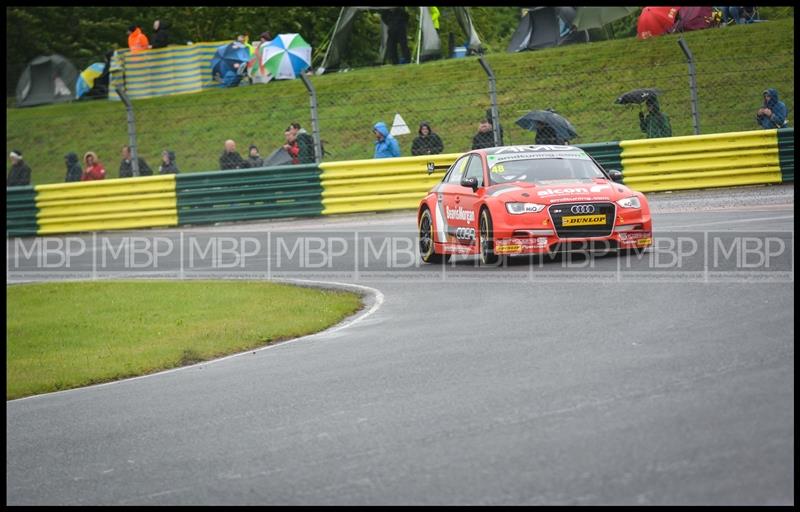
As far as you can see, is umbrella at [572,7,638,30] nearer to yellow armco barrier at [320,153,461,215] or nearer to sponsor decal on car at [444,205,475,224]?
yellow armco barrier at [320,153,461,215]

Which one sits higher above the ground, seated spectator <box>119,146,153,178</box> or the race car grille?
seated spectator <box>119,146,153,178</box>

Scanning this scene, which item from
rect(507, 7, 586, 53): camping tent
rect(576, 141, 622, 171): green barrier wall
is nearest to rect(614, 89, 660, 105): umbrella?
rect(576, 141, 622, 171): green barrier wall

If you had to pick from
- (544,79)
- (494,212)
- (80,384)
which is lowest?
(80,384)

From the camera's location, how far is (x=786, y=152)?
72.9ft

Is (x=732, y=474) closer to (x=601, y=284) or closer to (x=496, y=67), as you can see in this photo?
(x=601, y=284)

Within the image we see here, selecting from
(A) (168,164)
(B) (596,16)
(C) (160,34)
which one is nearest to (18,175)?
(A) (168,164)

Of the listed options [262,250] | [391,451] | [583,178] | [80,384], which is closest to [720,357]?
[391,451]

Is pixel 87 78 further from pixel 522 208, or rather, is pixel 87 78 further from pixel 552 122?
pixel 522 208

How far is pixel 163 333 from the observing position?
12.5m

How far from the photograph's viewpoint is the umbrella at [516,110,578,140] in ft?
75.3

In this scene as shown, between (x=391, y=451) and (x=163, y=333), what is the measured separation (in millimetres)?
6499

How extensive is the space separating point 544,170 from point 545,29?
23.1 metres

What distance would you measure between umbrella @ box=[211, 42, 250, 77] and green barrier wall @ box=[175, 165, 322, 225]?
15.6 m

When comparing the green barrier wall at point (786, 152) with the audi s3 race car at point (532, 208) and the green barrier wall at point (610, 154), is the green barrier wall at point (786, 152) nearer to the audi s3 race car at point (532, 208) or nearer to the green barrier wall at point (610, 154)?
the green barrier wall at point (610, 154)
